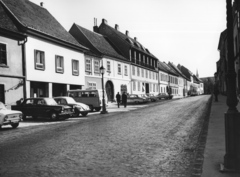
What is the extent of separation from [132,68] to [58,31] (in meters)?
19.9

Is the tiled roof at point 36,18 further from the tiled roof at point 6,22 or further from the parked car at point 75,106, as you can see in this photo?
the parked car at point 75,106

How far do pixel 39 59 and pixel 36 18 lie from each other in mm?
4592

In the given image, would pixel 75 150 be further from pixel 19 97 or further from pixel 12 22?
pixel 12 22

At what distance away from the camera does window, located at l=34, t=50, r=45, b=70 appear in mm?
21987

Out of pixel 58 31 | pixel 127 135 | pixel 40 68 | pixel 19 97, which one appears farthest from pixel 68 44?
pixel 127 135

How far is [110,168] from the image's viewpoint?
5.15 metres

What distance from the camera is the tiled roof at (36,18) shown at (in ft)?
72.1

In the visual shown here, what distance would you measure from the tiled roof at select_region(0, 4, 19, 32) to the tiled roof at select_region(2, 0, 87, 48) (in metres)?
0.68

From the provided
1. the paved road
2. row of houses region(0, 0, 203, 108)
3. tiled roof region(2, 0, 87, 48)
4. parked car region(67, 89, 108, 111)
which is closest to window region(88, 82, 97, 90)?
row of houses region(0, 0, 203, 108)

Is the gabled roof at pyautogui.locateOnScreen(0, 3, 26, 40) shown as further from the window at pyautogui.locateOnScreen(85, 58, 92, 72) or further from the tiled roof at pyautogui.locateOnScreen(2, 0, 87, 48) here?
the window at pyautogui.locateOnScreen(85, 58, 92, 72)

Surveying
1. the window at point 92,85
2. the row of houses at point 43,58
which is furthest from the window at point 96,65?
the window at point 92,85

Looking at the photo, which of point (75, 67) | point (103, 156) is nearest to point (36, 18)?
point (75, 67)

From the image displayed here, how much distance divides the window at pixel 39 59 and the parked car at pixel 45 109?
5962 mm

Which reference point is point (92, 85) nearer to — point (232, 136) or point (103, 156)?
point (103, 156)
